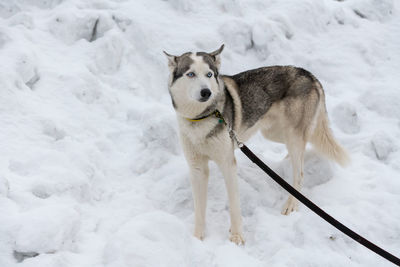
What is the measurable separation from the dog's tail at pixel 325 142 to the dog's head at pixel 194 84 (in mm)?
1534

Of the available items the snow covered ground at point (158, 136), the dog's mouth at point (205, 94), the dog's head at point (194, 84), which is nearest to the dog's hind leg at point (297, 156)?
the snow covered ground at point (158, 136)

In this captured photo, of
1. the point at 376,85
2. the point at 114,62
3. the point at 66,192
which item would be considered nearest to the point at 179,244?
the point at 66,192

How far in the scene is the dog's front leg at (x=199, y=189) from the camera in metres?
3.14

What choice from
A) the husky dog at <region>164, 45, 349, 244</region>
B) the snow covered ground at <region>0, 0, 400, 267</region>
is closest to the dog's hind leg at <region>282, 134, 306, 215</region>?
the husky dog at <region>164, 45, 349, 244</region>

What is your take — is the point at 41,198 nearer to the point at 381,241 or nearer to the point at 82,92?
the point at 82,92

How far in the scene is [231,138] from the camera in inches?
119

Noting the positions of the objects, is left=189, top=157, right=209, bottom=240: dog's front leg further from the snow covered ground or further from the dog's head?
the dog's head

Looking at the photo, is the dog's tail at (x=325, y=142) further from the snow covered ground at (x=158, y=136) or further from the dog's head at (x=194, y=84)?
the dog's head at (x=194, y=84)

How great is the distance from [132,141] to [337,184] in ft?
8.70

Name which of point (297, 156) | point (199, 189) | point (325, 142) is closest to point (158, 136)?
point (199, 189)

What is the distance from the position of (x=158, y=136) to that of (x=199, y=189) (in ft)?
3.91

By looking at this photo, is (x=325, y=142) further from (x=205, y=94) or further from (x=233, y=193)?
(x=205, y=94)

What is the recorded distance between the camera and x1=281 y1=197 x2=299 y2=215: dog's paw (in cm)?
340

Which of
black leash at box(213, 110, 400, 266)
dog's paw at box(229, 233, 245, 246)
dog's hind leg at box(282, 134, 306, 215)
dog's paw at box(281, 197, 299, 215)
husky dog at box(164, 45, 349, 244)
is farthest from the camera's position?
dog's hind leg at box(282, 134, 306, 215)
